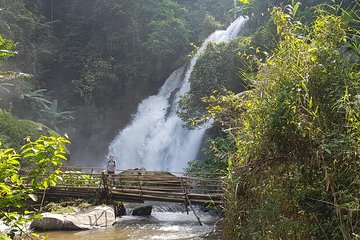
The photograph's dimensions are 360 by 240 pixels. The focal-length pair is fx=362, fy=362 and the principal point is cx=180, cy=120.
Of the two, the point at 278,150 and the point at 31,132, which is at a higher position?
the point at 31,132

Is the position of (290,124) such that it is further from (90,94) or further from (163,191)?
(90,94)

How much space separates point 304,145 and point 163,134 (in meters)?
18.9

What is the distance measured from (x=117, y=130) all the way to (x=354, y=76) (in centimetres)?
2378

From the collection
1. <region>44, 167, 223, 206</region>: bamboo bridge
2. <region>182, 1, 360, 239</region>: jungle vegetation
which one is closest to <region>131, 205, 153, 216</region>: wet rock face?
<region>44, 167, 223, 206</region>: bamboo bridge

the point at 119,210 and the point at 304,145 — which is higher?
the point at 119,210

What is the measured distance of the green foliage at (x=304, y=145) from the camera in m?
2.67

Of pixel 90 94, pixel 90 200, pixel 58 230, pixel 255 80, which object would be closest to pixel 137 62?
pixel 90 94

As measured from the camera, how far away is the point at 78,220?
1022 cm

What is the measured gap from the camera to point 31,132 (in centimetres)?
1731

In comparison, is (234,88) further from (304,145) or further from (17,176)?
(17,176)

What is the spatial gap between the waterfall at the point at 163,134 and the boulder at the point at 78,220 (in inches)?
319

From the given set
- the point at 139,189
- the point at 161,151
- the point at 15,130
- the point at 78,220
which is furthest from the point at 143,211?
the point at 161,151

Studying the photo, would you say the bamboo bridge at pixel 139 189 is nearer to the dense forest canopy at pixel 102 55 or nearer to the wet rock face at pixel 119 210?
the wet rock face at pixel 119 210

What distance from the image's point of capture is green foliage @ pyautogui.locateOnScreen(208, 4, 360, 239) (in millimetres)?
2666
